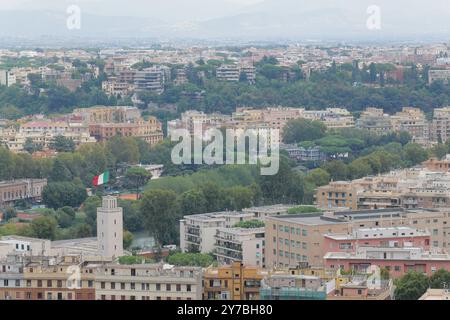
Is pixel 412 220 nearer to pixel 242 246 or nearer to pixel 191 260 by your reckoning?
pixel 242 246

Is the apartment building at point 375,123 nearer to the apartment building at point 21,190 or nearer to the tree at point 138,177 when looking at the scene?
the tree at point 138,177

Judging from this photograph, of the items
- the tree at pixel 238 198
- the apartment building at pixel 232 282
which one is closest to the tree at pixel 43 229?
the tree at pixel 238 198

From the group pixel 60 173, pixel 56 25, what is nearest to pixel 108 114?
pixel 60 173

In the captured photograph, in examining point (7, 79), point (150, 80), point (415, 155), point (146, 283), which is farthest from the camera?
point (150, 80)

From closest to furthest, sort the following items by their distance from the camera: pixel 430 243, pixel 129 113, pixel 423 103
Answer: pixel 430 243
pixel 129 113
pixel 423 103

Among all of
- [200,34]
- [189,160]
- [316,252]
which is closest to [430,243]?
[316,252]

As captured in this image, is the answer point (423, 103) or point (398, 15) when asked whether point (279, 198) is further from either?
point (398, 15)
